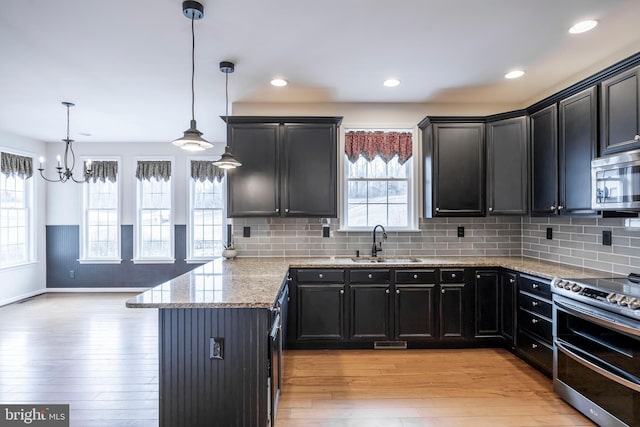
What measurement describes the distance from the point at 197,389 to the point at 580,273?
10.3 ft

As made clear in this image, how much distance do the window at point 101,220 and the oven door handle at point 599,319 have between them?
6668mm

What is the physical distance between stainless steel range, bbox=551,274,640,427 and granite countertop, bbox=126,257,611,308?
1.21 feet

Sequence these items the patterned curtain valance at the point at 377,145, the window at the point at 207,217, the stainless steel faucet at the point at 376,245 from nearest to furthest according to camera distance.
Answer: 1. the stainless steel faucet at the point at 376,245
2. the patterned curtain valance at the point at 377,145
3. the window at the point at 207,217

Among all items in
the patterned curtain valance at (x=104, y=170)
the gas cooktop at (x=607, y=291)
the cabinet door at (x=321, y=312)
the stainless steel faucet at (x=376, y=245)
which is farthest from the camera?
the patterned curtain valance at (x=104, y=170)

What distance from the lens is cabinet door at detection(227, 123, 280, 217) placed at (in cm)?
361

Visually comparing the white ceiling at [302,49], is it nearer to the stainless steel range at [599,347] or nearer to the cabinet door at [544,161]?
the cabinet door at [544,161]

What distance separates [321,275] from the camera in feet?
11.1

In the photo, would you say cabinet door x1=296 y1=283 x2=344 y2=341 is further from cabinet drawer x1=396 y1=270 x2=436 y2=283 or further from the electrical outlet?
the electrical outlet

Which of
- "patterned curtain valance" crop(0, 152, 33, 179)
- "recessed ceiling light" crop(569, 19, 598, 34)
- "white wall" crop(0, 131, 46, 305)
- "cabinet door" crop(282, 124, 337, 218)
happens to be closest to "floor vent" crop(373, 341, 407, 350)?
"cabinet door" crop(282, 124, 337, 218)

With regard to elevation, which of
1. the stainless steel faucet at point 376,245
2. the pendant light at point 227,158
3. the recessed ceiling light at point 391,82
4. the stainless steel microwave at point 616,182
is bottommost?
the stainless steel faucet at point 376,245

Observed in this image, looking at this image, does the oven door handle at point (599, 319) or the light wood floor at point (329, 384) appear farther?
the light wood floor at point (329, 384)

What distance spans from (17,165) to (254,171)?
4.67 m

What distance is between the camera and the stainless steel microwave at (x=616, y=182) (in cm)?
215

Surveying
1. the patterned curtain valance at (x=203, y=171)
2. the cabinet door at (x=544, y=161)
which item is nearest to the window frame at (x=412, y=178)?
the cabinet door at (x=544, y=161)
